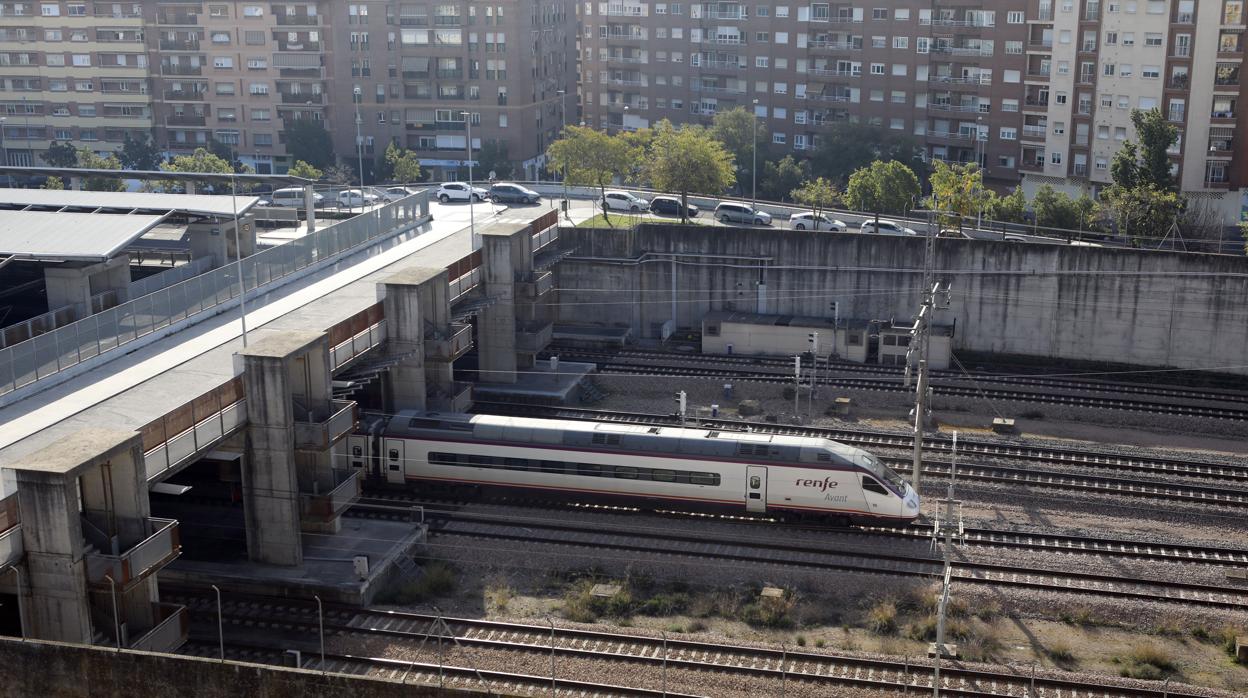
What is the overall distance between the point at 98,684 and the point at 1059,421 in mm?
33869

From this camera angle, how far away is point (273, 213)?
2325 inches

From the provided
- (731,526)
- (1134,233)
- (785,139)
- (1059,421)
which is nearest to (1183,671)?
(731,526)

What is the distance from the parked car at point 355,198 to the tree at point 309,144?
16821mm

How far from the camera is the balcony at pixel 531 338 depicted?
49125 millimetres

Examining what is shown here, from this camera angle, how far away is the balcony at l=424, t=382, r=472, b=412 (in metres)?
41.8

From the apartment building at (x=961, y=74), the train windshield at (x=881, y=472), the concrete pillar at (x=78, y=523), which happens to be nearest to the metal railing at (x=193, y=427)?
the concrete pillar at (x=78, y=523)

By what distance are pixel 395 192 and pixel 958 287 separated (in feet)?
117

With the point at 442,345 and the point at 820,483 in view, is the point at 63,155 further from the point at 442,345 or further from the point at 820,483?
the point at 820,483

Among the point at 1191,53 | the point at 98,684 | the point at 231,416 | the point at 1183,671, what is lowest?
the point at 1183,671

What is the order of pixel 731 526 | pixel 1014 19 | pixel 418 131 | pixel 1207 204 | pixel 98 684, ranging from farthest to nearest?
pixel 418 131, pixel 1014 19, pixel 1207 204, pixel 731 526, pixel 98 684

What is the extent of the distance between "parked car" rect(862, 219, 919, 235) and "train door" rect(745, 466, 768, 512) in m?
27.2

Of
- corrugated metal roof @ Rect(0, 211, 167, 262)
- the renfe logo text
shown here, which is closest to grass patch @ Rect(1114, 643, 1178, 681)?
the renfe logo text

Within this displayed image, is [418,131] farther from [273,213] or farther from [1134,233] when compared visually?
[1134,233]

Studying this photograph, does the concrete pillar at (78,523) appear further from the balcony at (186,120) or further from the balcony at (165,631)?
the balcony at (186,120)
